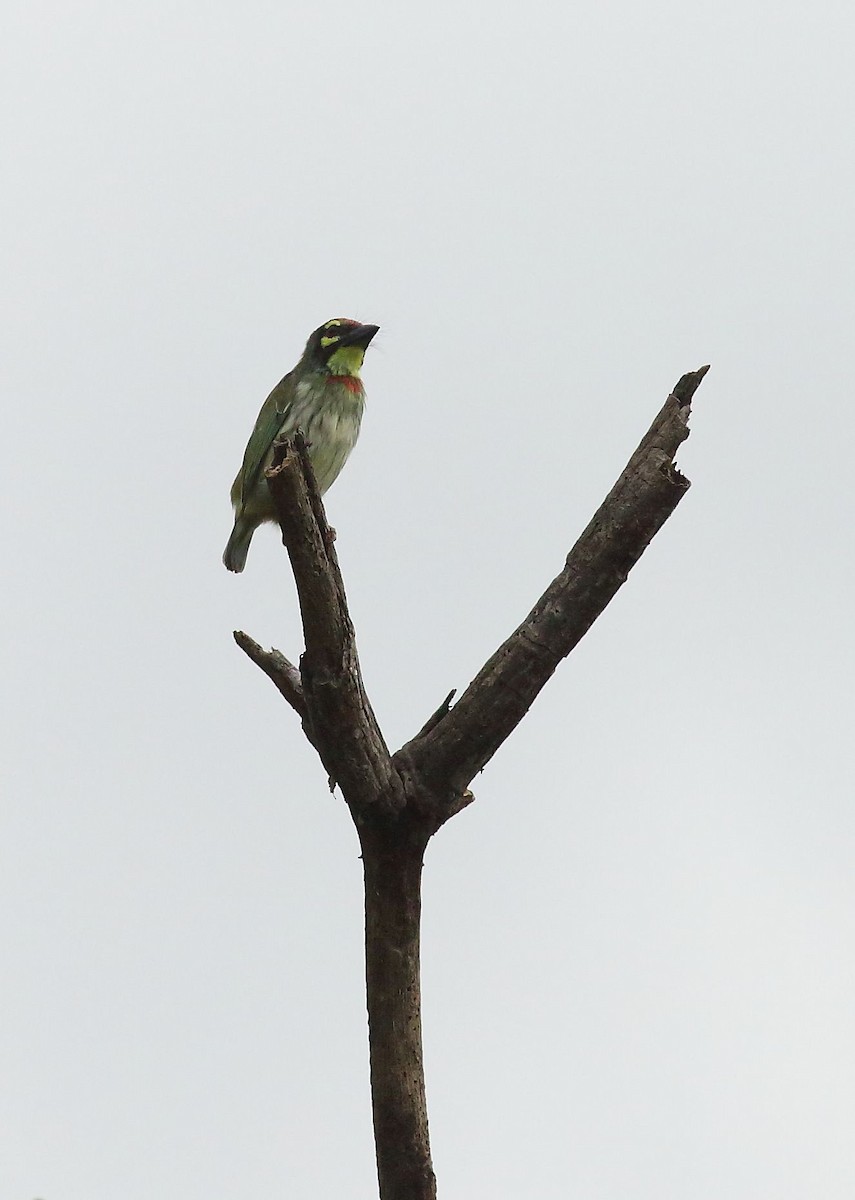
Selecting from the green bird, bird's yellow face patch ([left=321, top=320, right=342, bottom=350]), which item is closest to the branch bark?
the green bird

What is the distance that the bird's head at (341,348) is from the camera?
→ 10.6 m

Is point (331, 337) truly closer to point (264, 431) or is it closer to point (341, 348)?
point (341, 348)

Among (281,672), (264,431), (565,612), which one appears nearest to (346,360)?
(264,431)

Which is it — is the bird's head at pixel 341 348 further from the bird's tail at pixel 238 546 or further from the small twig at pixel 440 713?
the small twig at pixel 440 713

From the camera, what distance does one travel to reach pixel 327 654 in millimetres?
6441

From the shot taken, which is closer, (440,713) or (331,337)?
(440,713)

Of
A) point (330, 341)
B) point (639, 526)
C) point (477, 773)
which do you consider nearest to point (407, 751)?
point (477, 773)

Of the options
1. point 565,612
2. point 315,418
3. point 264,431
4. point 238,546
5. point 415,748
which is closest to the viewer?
point 565,612

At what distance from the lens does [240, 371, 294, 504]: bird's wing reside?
1038 centimetres

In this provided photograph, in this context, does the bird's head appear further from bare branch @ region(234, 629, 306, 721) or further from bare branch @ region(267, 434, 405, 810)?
bare branch @ region(267, 434, 405, 810)

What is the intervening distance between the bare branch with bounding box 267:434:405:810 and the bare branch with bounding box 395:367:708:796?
0.96 ft

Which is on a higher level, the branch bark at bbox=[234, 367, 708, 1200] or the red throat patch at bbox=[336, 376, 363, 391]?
the red throat patch at bbox=[336, 376, 363, 391]

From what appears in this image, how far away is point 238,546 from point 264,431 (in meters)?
0.89

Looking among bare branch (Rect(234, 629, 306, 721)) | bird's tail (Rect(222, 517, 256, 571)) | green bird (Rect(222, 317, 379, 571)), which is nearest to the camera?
bare branch (Rect(234, 629, 306, 721))
